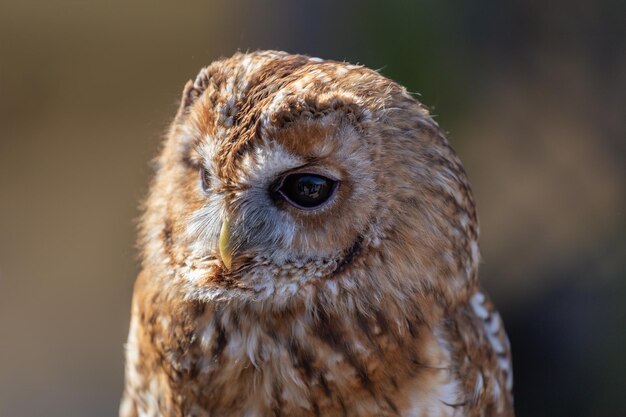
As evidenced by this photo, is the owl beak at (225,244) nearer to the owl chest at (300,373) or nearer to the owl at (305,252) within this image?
the owl at (305,252)

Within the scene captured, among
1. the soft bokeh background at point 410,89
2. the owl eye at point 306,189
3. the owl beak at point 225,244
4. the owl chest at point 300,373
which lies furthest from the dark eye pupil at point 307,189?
the soft bokeh background at point 410,89

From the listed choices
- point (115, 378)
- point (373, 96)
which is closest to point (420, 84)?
point (373, 96)

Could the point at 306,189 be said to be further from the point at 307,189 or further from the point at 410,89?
the point at 410,89

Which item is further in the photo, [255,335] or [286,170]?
[255,335]

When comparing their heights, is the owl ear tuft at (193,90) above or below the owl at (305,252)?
above

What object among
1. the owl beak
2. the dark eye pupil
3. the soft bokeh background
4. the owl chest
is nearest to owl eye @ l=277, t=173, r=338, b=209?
the dark eye pupil

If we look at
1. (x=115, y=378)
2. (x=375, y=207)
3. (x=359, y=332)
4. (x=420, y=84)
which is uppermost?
(x=420, y=84)

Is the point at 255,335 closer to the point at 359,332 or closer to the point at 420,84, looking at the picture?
the point at 359,332
